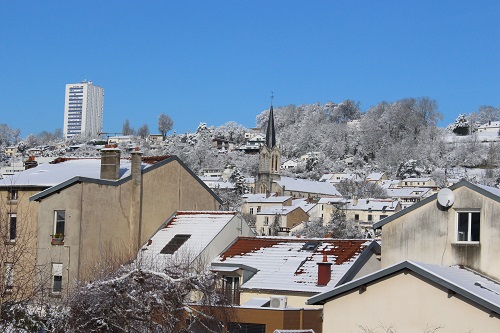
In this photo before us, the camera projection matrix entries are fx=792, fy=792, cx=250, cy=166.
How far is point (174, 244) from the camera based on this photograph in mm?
33688

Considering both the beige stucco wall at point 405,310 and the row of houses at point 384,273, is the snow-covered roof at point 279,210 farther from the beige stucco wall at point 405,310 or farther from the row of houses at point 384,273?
the beige stucco wall at point 405,310

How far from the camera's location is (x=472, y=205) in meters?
24.7

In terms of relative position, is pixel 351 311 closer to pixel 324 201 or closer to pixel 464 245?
pixel 464 245

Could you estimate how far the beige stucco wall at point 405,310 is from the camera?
1814 cm

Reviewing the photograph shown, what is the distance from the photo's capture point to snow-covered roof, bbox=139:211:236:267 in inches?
Answer: 1261

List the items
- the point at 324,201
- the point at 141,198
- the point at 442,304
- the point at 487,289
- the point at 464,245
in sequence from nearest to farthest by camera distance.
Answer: the point at 442,304, the point at 487,289, the point at 464,245, the point at 141,198, the point at 324,201

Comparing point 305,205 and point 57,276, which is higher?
point 305,205

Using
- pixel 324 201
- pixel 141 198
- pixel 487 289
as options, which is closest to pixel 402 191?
pixel 324 201

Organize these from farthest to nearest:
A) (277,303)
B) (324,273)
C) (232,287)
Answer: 1. (232,287)
2. (324,273)
3. (277,303)

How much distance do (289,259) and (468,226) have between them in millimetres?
8167

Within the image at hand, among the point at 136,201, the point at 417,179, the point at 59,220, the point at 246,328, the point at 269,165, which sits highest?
the point at 269,165

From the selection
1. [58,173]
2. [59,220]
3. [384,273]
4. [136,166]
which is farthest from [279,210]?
[384,273]

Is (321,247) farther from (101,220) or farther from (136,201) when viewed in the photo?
(101,220)

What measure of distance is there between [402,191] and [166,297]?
14041 cm
